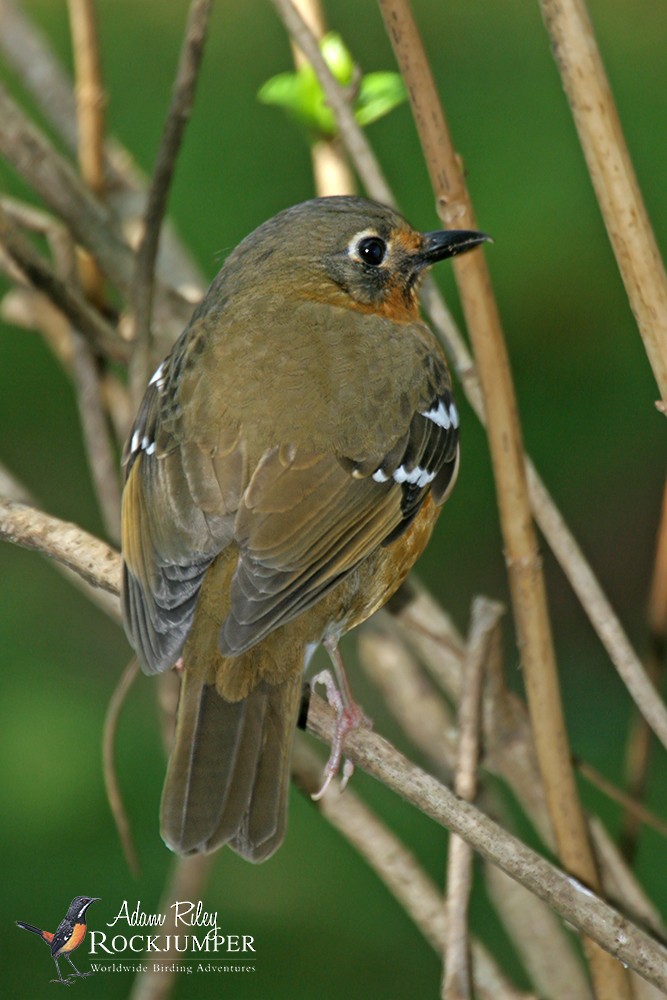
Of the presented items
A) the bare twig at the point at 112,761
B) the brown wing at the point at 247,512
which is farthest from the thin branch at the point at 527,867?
the bare twig at the point at 112,761

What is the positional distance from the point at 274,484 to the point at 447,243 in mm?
606

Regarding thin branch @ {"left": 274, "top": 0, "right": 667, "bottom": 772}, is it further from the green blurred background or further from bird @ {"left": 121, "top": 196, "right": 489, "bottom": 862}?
the green blurred background

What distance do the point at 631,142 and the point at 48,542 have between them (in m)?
3.54

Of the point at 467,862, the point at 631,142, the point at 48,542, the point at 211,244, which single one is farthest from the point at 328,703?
the point at 631,142

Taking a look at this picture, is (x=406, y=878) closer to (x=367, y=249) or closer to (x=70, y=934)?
(x=70, y=934)

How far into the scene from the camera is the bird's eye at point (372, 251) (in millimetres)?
2977

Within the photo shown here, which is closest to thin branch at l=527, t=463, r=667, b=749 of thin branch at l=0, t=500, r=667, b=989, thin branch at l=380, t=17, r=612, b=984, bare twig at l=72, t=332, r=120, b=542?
thin branch at l=380, t=17, r=612, b=984

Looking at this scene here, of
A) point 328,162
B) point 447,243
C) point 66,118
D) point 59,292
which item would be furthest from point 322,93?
point 66,118

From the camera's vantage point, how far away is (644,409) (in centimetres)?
499

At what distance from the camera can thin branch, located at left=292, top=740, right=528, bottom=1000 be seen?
8.14 ft

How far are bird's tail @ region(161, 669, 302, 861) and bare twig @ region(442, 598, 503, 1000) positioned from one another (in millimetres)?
333

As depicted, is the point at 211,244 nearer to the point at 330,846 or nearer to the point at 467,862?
the point at 330,846

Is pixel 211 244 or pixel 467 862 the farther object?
pixel 211 244

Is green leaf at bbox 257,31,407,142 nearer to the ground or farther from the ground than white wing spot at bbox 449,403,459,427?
farther from the ground
